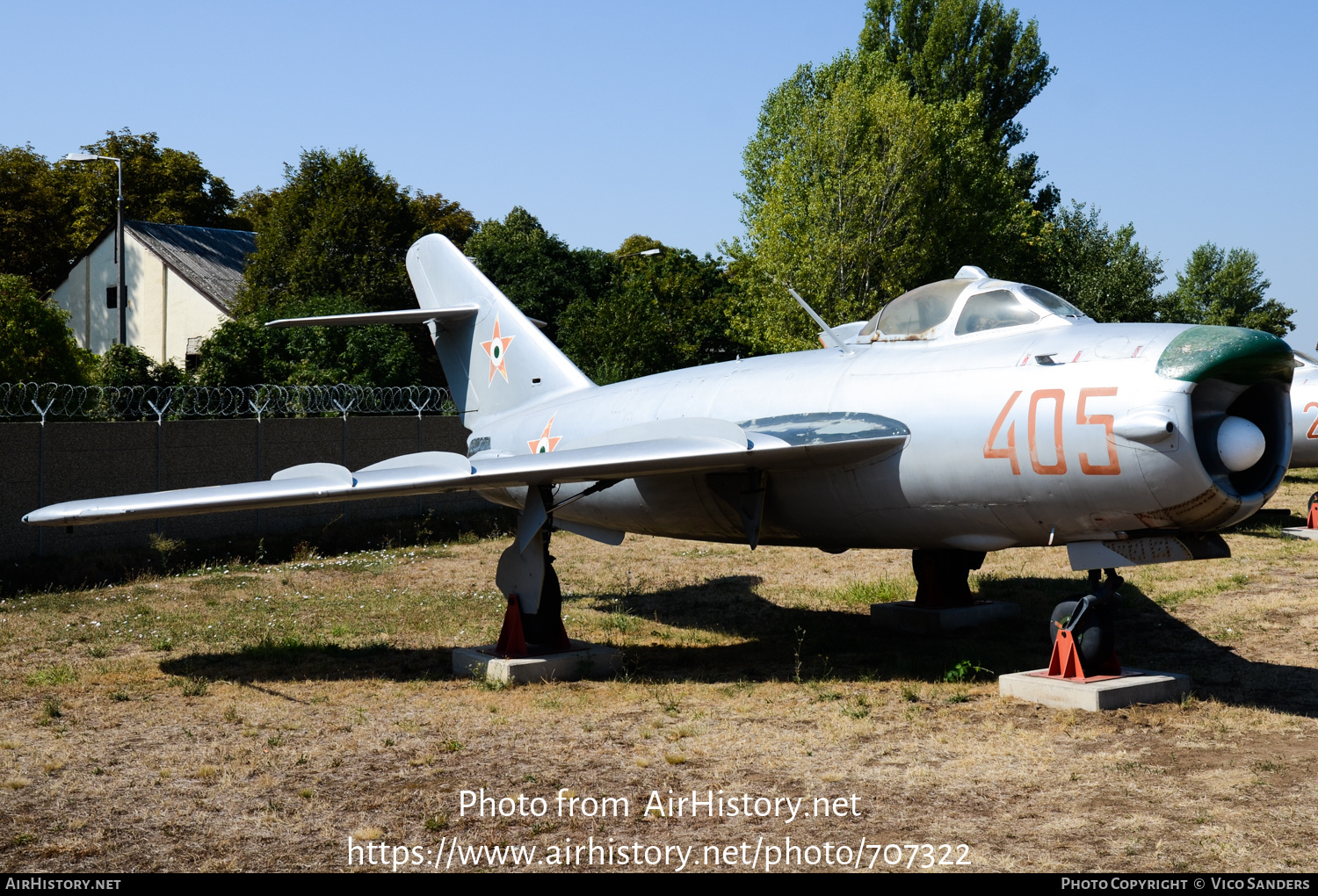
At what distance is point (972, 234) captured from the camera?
3731 cm

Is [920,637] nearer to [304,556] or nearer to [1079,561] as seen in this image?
[1079,561]

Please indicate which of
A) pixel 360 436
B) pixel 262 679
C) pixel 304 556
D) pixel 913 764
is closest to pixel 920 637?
pixel 913 764

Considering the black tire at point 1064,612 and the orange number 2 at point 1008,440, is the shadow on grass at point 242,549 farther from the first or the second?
the black tire at point 1064,612

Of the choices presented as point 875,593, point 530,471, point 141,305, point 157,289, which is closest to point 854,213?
point 875,593

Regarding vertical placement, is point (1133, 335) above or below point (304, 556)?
above

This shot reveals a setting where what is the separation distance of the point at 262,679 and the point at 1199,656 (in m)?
9.12

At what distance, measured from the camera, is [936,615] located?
11875mm

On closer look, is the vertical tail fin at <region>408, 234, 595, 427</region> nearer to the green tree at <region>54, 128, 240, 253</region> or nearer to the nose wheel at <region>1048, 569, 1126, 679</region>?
the nose wheel at <region>1048, 569, 1126, 679</region>

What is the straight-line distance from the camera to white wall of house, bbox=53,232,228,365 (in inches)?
1789

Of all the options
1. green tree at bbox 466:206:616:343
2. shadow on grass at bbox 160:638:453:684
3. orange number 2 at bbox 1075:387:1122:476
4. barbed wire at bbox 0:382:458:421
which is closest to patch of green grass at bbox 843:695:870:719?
orange number 2 at bbox 1075:387:1122:476

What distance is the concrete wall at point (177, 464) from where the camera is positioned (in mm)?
15945

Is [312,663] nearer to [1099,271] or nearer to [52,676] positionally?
[52,676]

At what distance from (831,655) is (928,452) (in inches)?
123

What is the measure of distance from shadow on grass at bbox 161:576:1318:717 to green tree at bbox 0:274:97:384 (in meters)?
23.1
